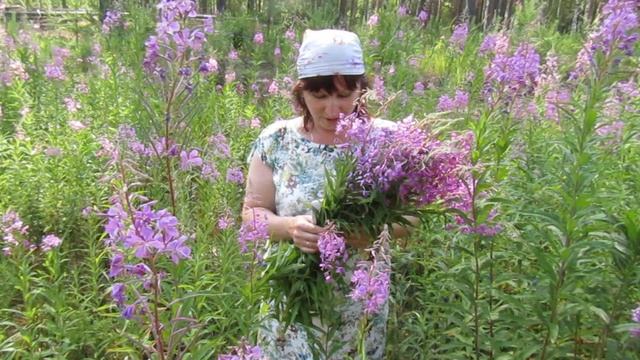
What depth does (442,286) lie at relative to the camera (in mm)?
3043

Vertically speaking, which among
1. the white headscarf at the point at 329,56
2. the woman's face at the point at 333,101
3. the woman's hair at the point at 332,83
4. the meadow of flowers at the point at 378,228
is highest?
the white headscarf at the point at 329,56

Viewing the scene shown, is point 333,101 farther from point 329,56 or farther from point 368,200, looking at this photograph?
point 368,200

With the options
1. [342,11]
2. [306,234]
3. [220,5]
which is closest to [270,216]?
[306,234]

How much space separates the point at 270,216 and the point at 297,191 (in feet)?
0.54

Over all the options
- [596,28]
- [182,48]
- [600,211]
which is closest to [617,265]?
[600,211]

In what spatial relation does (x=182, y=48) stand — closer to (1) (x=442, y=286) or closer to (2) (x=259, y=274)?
(2) (x=259, y=274)

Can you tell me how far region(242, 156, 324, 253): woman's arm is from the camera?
1993mm

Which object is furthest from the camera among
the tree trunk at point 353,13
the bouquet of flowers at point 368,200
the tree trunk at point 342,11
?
the tree trunk at point 353,13

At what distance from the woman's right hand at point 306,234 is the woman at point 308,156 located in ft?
0.08

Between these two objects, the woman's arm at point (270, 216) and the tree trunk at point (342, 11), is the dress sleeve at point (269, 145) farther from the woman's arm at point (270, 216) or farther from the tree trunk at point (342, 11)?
the tree trunk at point (342, 11)

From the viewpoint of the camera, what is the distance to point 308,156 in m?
2.51

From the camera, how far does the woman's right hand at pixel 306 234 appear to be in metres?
1.97

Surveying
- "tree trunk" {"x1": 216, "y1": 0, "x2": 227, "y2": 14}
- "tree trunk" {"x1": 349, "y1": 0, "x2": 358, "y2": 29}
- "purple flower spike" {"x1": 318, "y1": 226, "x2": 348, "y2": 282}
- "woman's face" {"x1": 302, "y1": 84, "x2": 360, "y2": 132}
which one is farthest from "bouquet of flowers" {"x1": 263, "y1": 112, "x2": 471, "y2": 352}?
"tree trunk" {"x1": 216, "y1": 0, "x2": 227, "y2": 14}

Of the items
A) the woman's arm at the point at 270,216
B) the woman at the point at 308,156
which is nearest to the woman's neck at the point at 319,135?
the woman at the point at 308,156
